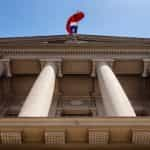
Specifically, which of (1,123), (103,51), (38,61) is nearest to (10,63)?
(38,61)

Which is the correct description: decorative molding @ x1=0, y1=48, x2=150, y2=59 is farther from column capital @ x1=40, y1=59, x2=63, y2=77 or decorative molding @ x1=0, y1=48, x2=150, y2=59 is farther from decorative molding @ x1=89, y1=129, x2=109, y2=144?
decorative molding @ x1=89, y1=129, x2=109, y2=144

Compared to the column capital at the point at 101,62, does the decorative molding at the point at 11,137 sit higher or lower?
lower

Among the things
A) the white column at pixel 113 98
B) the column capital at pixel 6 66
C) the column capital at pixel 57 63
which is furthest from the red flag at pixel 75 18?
the white column at pixel 113 98

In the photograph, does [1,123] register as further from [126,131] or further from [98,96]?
[98,96]

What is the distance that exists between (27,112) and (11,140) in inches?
113

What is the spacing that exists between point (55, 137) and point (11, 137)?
110cm

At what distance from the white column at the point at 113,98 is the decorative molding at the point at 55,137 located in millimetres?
3277

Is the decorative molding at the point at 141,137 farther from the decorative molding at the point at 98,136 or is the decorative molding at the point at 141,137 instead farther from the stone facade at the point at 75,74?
the stone facade at the point at 75,74

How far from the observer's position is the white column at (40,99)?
9.78 m

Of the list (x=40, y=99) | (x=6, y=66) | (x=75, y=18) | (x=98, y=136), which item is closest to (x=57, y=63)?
(x=6, y=66)

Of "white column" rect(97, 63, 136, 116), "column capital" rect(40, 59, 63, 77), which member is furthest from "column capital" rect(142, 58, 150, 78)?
"column capital" rect(40, 59, 63, 77)

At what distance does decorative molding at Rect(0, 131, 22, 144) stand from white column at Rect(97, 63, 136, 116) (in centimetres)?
399

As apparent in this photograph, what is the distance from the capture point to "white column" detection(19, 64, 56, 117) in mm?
9778

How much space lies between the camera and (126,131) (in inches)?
270
